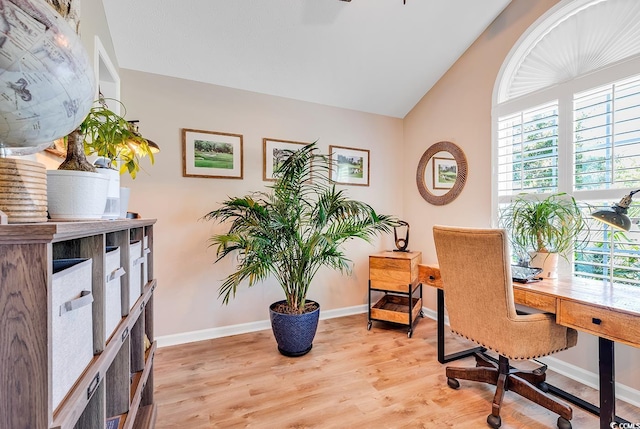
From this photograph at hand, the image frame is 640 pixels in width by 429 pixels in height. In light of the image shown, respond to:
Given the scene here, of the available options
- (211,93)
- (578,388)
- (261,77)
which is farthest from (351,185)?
(578,388)

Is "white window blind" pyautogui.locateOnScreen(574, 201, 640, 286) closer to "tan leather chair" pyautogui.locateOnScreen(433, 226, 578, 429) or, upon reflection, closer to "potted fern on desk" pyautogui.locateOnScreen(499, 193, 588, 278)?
"potted fern on desk" pyautogui.locateOnScreen(499, 193, 588, 278)

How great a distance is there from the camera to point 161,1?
2.09 m

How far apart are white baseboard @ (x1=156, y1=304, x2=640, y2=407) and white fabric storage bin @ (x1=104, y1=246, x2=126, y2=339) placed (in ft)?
6.28

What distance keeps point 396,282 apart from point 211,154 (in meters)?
2.18

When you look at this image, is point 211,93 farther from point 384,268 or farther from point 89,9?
point 384,268

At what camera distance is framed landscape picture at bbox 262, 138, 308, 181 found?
116 inches

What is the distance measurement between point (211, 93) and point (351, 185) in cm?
172

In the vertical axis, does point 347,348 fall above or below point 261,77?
below

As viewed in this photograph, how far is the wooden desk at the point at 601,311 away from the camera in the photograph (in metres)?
1.32

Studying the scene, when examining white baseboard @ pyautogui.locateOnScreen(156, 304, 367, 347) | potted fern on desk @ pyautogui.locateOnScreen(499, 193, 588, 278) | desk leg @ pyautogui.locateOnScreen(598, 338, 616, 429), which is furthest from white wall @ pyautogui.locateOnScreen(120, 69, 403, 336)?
desk leg @ pyautogui.locateOnScreen(598, 338, 616, 429)

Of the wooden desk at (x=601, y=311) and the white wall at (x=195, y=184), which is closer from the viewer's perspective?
the wooden desk at (x=601, y=311)

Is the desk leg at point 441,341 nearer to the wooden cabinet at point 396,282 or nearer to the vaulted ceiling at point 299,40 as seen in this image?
the wooden cabinet at point 396,282

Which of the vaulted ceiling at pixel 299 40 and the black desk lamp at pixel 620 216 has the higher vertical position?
the vaulted ceiling at pixel 299 40

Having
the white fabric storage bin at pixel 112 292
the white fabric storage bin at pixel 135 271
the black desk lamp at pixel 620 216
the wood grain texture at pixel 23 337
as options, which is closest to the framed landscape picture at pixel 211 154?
the white fabric storage bin at pixel 135 271
